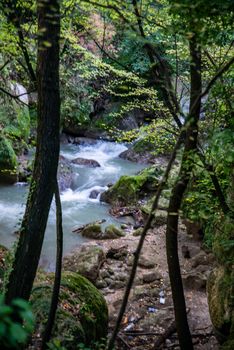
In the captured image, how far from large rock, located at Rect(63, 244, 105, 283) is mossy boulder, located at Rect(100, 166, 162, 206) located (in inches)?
166

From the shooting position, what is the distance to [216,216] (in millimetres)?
4496

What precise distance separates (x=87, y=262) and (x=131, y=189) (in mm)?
5200

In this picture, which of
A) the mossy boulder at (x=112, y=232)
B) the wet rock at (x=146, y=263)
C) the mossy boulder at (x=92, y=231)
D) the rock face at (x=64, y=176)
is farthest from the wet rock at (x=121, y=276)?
the rock face at (x=64, y=176)

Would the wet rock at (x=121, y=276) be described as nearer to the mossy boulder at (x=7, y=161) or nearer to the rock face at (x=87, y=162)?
the mossy boulder at (x=7, y=161)

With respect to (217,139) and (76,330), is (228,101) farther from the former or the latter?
(76,330)

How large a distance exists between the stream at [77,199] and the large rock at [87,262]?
0.55 m

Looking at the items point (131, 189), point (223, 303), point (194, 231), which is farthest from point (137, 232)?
point (223, 303)

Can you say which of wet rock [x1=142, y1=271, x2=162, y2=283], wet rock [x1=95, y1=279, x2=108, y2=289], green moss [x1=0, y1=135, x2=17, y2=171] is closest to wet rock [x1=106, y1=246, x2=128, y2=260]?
wet rock [x1=142, y1=271, x2=162, y2=283]

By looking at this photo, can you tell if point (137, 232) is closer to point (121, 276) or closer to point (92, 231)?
point (92, 231)

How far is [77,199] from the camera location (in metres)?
12.7

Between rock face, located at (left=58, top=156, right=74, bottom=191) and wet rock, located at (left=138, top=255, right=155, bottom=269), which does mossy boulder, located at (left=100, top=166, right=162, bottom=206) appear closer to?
rock face, located at (left=58, top=156, right=74, bottom=191)

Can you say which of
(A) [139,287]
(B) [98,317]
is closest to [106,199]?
(A) [139,287]

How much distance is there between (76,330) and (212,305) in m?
1.61

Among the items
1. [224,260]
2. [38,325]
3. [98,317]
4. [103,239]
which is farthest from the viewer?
[103,239]
